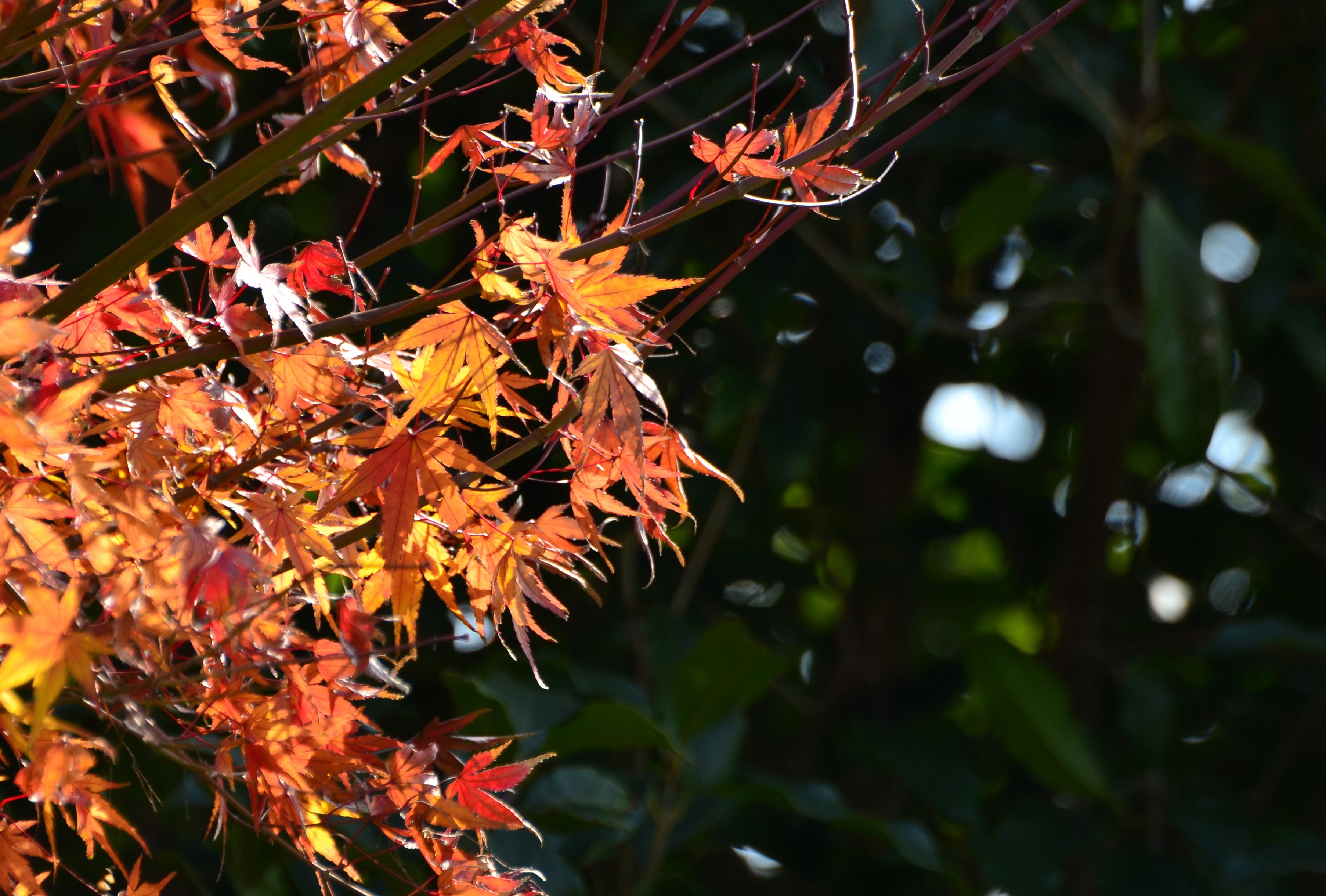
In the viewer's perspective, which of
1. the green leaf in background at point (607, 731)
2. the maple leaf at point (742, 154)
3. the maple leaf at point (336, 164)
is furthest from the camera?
the green leaf in background at point (607, 731)

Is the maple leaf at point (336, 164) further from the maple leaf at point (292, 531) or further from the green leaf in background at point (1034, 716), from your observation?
the green leaf in background at point (1034, 716)

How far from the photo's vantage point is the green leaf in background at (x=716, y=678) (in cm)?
101

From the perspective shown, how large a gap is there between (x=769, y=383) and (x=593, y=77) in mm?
837

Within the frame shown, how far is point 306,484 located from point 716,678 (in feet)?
2.11

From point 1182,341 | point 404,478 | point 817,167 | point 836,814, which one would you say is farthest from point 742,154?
point 1182,341

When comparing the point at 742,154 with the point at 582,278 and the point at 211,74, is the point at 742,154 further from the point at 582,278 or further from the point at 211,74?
the point at 211,74

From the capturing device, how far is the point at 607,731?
915 mm

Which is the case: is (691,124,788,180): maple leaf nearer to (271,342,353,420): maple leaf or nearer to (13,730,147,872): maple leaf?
(271,342,353,420): maple leaf

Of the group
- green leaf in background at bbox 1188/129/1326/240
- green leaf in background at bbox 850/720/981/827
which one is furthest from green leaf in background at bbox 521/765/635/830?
green leaf in background at bbox 1188/129/1326/240

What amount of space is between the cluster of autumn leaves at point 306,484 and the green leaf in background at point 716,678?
1.70ft

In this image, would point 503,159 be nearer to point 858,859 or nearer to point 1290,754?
point 858,859

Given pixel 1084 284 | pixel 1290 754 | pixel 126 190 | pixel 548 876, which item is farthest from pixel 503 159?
pixel 1290 754

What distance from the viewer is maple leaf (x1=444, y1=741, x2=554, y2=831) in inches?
17.8

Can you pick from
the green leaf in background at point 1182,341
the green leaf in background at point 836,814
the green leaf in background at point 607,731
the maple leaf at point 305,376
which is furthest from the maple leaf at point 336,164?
the green leaf in background at point 1182,341
